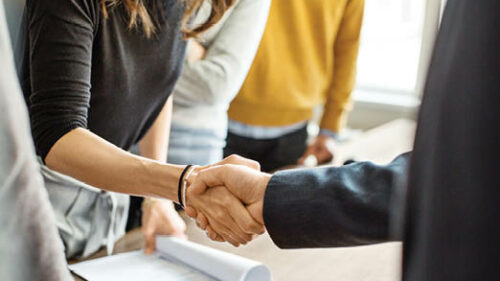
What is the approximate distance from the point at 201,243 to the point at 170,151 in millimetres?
171

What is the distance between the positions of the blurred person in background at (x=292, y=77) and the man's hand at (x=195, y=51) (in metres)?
0.10

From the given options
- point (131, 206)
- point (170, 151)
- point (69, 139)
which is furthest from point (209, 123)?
point (69, 139)

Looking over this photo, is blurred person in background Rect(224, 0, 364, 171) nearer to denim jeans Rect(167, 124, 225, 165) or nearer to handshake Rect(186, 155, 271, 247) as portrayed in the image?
denim jeans Rect(167, 124, 225, 165)

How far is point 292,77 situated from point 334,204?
0.46 m

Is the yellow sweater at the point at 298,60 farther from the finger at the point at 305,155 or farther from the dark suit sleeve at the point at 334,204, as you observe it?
the dark suit sleeve at the point at 334,204

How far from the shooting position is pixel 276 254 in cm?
95

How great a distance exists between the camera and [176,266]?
0.86 m

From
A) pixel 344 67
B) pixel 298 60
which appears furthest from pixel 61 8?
pixel 344 67

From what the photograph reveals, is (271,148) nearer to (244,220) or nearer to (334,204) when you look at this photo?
(244,220)

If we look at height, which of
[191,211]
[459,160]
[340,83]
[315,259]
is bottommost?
[315,259]

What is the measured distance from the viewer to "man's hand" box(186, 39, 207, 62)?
0.95 metres

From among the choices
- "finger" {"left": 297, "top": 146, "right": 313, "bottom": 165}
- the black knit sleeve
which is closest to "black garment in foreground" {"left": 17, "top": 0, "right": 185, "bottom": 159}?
the black knit sleeve

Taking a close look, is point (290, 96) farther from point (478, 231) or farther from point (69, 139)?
point (478, 231)

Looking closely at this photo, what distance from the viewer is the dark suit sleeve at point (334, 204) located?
65 centimetres
